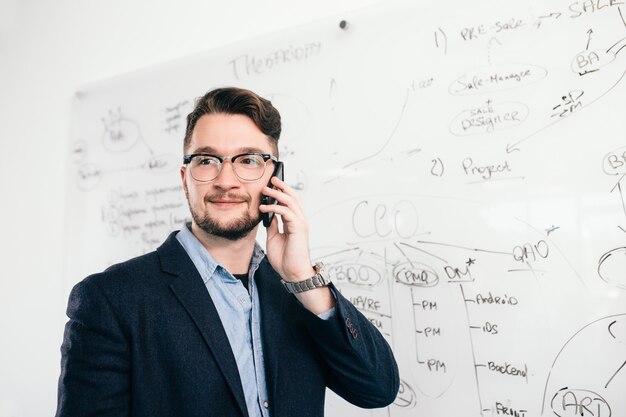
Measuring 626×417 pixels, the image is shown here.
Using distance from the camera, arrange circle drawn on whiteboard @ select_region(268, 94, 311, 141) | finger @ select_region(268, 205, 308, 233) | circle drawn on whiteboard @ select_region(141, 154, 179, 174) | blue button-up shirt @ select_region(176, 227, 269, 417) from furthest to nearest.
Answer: circle drawn on whiteboard @ select_region(141, 154, 179, 174) → circle drawn on whiteboard @ select_region(268, 94, 311, 141) → finger @ select_region(268, 205, 308, 233) → blue button-up shirt @ select_region(176, 227, 269, 417)

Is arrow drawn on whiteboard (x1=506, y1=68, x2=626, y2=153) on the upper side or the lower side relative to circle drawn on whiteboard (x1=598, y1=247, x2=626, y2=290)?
upper

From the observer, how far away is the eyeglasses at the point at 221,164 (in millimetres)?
1094

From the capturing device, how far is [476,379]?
1.24m

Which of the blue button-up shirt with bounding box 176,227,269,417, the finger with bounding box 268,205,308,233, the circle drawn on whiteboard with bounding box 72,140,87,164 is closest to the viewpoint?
the blue button-up shirt with bounding box 176,227,269,417

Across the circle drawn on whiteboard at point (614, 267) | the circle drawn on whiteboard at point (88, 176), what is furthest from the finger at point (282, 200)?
the circle drawn on whiteboard at point (88, 176)

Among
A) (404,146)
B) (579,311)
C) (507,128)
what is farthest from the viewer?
(404,146)

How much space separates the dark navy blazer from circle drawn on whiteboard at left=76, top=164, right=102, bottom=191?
46.0 inches

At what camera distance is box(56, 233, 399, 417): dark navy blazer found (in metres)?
0.87

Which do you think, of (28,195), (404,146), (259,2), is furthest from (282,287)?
(28,195)

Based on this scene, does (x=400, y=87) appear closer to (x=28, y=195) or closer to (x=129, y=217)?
(x=129, y=217)

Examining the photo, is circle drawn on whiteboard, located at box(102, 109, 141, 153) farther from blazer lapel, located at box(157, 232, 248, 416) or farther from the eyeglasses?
blazer lapel, located at box(157, 232, 248, 416)

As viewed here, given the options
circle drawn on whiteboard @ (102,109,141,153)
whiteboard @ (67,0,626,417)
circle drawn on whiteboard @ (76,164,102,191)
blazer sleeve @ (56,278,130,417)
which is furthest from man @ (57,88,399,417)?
circle drawn on whiteboard @ (76,164,102,191)

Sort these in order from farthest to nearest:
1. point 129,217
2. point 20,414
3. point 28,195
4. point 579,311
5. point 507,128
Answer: point 28,195 < point 20,414 < point 129,217 < point 507,128 < point 579,311

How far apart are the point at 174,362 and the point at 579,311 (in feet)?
3.27
